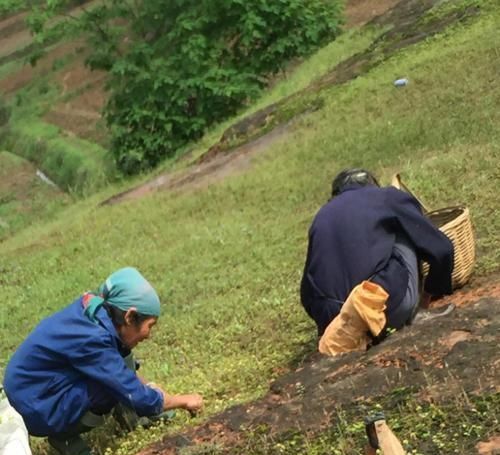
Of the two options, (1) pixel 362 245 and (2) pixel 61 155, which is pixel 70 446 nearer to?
(1) pixel 362 245

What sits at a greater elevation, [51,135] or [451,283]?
[451,283]

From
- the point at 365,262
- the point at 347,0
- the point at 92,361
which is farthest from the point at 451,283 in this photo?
the point at 347,0

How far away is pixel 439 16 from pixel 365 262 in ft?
42.9

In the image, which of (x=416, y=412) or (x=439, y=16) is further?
(x=439, y=16)

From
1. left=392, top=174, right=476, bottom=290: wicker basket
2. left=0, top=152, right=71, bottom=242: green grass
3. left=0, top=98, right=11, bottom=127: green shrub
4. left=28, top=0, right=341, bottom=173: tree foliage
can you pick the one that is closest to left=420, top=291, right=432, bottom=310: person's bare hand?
left=392, top=174, right=476, bottom=290: wicker basket

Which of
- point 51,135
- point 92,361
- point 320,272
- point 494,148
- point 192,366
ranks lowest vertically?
point 51,135

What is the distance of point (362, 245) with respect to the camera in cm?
501

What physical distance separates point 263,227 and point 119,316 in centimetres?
578

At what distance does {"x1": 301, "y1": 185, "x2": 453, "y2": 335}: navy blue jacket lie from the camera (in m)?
4.99

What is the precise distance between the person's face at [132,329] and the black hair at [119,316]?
0.01 metres

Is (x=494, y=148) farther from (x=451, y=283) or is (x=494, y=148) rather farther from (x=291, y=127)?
(x=291, y=127)

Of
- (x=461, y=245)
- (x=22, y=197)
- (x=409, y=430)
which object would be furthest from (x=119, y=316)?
(x=22, y=197)

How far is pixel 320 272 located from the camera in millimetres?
Answer: 5160

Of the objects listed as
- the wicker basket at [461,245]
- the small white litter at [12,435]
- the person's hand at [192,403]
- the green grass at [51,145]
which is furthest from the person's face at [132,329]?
the green grass at [51,145]
